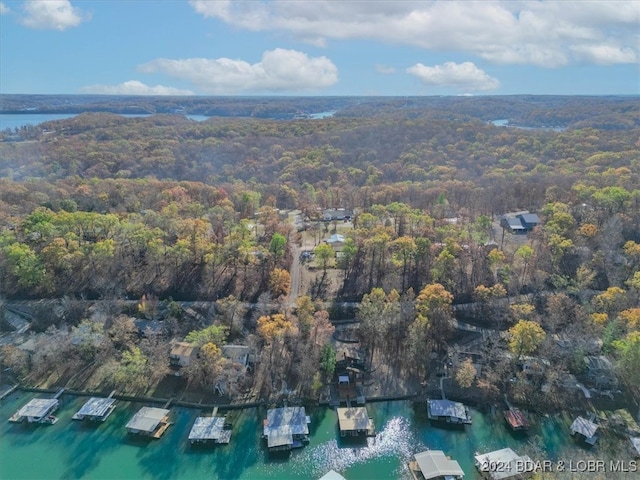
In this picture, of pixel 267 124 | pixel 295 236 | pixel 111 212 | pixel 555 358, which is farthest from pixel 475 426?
pixel 267 124

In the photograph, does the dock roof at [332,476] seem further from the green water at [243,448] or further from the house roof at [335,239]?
the house roof at [335,239]

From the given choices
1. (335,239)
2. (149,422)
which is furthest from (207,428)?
(335,239)

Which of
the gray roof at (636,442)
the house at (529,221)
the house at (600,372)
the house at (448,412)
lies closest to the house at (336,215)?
the house at (529,221)

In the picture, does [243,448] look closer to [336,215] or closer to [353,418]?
[353,418]

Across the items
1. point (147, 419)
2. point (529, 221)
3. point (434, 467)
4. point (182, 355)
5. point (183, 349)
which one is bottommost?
point (434, 467)

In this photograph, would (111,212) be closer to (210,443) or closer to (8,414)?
(8,414)
